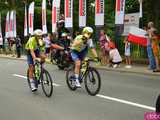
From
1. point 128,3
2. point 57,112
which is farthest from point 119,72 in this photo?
point 128,3

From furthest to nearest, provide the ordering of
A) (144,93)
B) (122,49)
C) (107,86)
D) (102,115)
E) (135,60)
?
(122,49), (135,60), (107,86), (144,93), (102,115)

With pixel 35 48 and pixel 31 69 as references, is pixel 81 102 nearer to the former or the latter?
pixel 35 48

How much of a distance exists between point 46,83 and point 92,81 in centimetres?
117

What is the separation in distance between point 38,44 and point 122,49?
12.3 m

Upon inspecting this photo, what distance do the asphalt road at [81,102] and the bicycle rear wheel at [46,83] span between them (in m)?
0.16

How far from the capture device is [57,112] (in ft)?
34.5

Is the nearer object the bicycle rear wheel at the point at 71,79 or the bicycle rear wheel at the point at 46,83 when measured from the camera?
the bicycle rear wheel at the point at 46,83

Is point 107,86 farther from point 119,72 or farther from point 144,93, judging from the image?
point 119,72

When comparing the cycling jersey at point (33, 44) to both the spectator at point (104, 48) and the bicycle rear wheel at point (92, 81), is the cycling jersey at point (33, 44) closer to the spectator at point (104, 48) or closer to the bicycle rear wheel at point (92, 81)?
the bicycle rear wheel at point (92, 81)

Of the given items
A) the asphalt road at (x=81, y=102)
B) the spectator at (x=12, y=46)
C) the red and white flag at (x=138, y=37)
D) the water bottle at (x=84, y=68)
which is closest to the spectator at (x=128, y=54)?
the red and white flag at (x=138, y=37)

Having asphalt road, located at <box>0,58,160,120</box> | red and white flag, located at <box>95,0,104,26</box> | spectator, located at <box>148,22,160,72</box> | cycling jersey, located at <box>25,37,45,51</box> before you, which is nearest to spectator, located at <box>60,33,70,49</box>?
spectator, located at <box>148,22,160,72</box>

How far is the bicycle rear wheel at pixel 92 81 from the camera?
1277 cm

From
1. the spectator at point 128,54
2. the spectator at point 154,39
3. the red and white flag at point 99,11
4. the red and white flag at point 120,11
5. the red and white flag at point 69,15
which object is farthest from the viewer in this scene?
the red and white flag at point 69,15

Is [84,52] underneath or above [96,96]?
above
